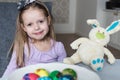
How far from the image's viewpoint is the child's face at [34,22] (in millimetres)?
981

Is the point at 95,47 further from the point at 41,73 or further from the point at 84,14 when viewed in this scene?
the point at 84,14

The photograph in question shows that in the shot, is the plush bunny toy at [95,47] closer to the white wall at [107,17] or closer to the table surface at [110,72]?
the table surface at [110,72]

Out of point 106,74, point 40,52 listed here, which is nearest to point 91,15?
point 40,52

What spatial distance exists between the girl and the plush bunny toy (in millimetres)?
221

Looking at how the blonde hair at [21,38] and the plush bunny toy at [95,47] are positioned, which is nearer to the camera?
the plush bunny toy at [95,47]

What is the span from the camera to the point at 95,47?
0.81 m

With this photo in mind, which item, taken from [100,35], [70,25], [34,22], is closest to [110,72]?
[100,35]

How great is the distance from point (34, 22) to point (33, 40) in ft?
0.55

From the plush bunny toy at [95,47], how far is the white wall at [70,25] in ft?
16.1

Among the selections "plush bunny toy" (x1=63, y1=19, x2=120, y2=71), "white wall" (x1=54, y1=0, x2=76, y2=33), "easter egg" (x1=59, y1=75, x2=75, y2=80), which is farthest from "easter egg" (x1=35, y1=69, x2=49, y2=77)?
"white wall" (x1=54, y1=0, x2=76, y2=33)

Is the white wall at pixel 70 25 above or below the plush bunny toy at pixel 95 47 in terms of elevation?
below

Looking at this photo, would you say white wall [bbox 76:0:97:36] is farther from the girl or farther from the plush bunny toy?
the plush bunny toy

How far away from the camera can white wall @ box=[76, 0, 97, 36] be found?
491cm

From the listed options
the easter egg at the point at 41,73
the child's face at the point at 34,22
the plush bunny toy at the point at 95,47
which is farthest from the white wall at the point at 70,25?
the easter egg at the point at 41,73
